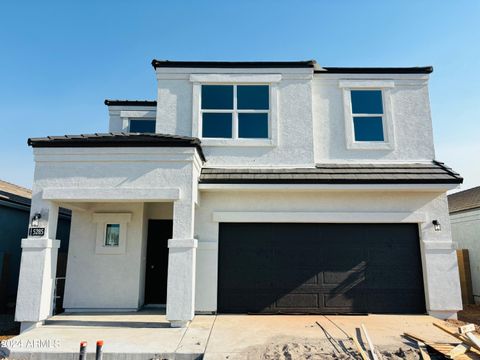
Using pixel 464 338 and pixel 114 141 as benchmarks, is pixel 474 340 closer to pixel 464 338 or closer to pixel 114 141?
pixel 464 338

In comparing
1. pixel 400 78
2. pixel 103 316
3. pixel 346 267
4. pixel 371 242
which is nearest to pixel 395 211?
pixel 371 242

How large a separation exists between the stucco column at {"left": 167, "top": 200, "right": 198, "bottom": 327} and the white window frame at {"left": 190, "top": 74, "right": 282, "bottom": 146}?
283cm

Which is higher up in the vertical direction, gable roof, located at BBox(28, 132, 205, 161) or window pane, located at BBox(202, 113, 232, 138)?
window pane, located at BBox(202, 113, 232, 138)

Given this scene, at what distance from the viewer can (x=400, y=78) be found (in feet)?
33.8

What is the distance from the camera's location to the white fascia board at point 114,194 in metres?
7.68

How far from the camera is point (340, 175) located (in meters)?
9.00

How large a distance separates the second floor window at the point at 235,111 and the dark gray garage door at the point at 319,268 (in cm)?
276

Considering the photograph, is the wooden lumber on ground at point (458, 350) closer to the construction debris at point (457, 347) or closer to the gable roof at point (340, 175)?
the construction debris at point (457, 347)

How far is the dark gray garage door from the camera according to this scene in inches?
348

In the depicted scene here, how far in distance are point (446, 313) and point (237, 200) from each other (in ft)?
20.3

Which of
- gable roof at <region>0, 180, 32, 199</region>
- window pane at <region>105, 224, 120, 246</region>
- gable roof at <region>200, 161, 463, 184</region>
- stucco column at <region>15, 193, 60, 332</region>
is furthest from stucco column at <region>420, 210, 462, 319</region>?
gable roof at <region>0, 180, 32, 199</region>

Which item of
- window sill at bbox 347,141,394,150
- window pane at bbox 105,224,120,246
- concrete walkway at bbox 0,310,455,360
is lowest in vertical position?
concrete walkway at bbox 0,310,455,360

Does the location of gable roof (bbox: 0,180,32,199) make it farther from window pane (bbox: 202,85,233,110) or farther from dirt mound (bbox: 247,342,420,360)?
dirt mound (bbox: 247,342,420,360)

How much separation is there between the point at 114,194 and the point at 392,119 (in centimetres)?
819
